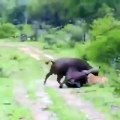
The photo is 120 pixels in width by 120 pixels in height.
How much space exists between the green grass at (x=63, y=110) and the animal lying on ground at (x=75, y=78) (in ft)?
8.30

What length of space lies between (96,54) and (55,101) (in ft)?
49.2

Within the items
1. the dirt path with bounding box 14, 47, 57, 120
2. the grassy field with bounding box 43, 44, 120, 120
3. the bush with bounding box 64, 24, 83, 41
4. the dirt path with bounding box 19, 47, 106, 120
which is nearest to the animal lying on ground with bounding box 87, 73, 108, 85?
the grassy field with bounding box 43, 44, 120, 120

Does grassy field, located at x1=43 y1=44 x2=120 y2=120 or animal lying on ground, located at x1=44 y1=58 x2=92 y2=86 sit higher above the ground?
animal lying on ground, located at x1=44 y1=58 x2=92 y2=86

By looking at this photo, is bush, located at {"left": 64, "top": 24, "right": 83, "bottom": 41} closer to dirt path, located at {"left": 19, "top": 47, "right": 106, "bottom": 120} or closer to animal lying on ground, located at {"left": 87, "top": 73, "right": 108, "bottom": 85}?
animal lying on ground, located at {"left": 87, "top": 73, "right": 108, "bottom": 85}

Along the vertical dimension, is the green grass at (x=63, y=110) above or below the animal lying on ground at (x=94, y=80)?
above

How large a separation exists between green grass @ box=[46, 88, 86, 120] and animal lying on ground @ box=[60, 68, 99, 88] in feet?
8.30

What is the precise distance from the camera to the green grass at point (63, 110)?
32.7ft

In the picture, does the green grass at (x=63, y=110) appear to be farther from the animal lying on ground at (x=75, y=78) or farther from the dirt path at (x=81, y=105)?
the animal lying on ground at (x=75, y=78)

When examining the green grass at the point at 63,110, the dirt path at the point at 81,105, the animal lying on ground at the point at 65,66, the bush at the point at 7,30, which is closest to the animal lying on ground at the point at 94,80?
the animal lying on ground at the point at 65,66

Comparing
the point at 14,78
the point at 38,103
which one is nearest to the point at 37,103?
the point at 38,103

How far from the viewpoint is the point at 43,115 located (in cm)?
1030

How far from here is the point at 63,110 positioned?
1076cm

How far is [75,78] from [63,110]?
497 centimetres

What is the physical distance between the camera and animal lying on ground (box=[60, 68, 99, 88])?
1552cm
